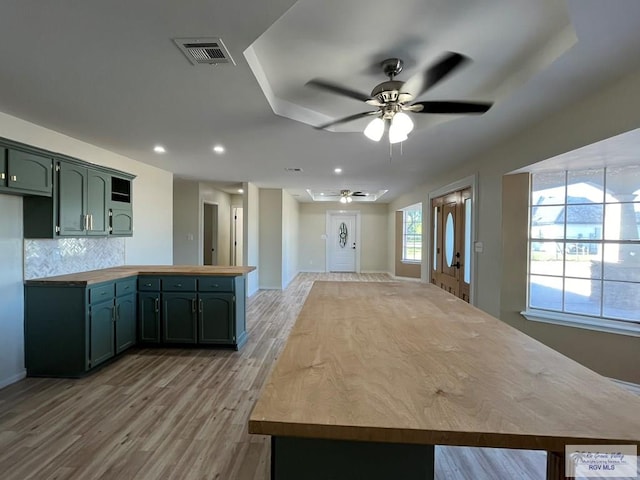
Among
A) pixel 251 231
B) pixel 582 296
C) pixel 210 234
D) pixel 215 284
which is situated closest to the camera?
pixel 582 296

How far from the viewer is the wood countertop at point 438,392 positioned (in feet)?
2.42

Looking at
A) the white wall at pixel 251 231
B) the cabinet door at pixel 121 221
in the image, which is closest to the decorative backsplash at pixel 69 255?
the cabinet door at pixel 121 221

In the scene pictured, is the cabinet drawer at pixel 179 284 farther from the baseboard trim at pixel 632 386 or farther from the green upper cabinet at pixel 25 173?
the baseboard trim at pixel 632 386

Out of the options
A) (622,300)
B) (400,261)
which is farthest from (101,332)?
(400,261)

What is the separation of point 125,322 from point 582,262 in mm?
4638

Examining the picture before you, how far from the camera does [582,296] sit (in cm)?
312

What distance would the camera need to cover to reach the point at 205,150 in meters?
3.94

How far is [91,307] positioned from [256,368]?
164 centimetres

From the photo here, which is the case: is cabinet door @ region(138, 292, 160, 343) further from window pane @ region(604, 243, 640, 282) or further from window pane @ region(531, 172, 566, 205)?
window pane @ region(604, 243, 640, 282)

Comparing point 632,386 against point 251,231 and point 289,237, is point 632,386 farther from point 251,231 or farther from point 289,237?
point 289,237

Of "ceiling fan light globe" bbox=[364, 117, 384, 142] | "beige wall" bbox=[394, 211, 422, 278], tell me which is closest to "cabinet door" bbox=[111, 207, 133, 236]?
"ceiling fan light globe" bbox=[364, 117, 384, 142]

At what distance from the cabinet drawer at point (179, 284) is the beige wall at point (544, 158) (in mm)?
3362

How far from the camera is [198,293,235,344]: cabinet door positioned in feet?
12.1

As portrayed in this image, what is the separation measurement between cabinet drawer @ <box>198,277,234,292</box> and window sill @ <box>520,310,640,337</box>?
10.2ft
